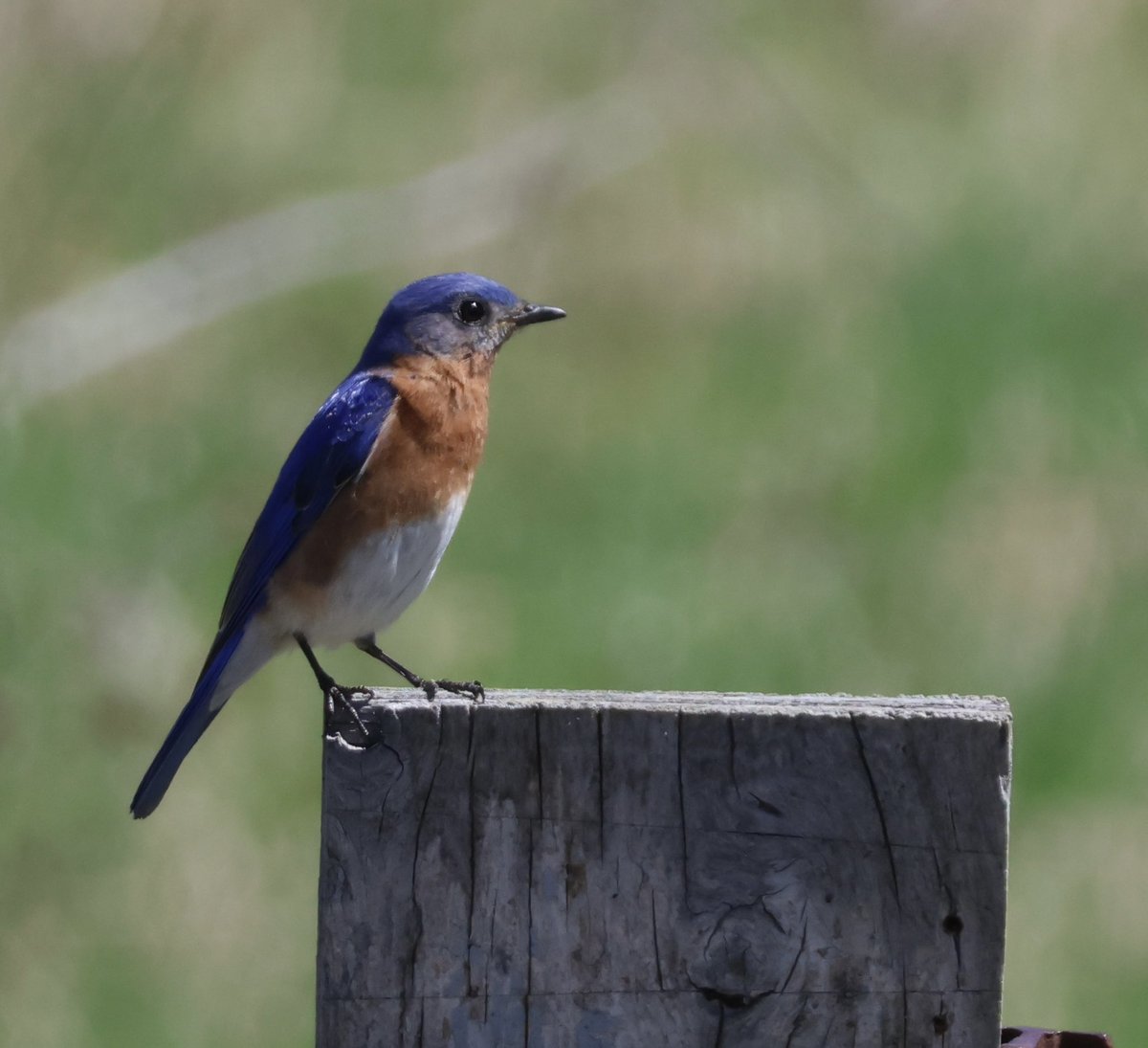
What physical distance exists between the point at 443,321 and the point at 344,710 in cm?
217

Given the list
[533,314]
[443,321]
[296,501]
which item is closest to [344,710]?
[296,501]

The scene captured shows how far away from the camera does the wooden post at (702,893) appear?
272 cm

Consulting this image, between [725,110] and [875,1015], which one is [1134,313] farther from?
[875,1015]

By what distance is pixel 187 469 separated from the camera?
8.66m

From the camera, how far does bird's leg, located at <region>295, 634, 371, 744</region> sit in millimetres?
2918

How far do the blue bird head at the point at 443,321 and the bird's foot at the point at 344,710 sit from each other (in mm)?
1470

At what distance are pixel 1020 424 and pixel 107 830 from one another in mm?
4338

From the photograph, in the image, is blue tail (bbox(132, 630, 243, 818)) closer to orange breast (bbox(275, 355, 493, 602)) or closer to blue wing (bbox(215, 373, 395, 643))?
blue wing (bbox(215, 373, 395, 643))

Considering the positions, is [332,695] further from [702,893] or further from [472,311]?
[472,311]

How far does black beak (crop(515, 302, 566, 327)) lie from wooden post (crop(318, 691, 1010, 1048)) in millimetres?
2660

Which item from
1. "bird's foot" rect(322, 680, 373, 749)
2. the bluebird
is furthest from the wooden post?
the bluebird

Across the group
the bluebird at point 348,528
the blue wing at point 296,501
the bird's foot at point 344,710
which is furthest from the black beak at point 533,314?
the bird's foot at point 344,710

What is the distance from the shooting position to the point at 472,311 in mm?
5215

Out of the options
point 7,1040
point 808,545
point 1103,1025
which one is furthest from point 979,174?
point 7,1040
